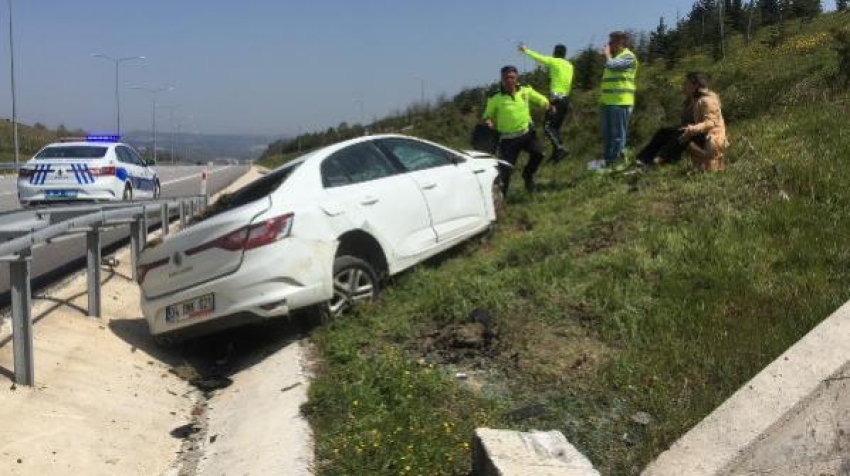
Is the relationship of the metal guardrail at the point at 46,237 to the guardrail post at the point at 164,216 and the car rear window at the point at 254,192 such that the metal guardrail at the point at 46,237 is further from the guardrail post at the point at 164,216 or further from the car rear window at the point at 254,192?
the car rear window at the point at 254,192

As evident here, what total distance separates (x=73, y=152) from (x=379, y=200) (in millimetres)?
11783

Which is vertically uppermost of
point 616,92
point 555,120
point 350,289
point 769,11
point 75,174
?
point 769,11

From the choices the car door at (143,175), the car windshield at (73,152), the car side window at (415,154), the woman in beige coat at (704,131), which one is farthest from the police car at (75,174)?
the woman in beige coat at (704,131)

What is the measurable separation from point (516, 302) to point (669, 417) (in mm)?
1931

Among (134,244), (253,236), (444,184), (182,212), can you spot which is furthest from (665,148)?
(182,212)

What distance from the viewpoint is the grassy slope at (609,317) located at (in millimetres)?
4445

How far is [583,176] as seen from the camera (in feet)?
37.1

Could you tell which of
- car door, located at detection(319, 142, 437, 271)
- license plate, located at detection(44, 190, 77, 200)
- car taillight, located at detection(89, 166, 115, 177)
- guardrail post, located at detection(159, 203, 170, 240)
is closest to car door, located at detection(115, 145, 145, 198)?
car taillight, located at detection(89, 166, 115, 177)

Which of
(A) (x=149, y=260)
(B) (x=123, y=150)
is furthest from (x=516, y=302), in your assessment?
(B) (x=123, y=150)

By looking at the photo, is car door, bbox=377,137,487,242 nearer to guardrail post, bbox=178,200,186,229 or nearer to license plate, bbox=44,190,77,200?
guardrail post, bbox=178,200,186,229

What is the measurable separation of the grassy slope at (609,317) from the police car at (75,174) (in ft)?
33.6

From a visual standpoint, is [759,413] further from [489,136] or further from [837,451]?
[489,136]

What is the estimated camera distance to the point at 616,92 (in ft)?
36.1

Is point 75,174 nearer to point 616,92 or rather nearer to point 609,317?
point 616,92
